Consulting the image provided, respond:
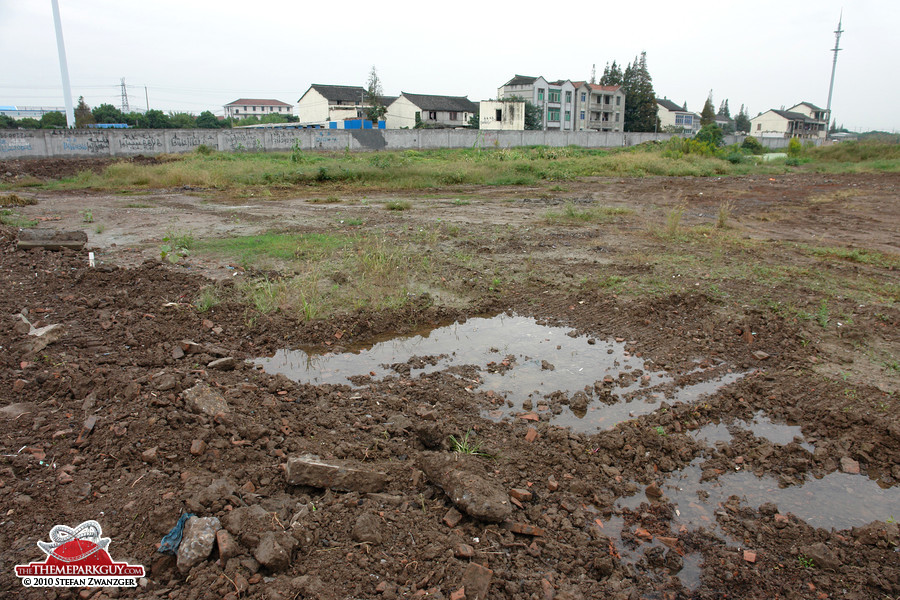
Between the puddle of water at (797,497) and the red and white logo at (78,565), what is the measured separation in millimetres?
2801

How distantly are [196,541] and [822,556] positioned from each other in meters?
3.22

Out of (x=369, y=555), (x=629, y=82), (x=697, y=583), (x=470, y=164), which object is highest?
(x=629, y=82)

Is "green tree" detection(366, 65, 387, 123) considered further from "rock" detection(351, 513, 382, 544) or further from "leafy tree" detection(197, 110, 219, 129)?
"rock" detection(351, 513, 382, 544)

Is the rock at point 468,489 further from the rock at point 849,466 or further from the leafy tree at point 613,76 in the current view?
the leafy tree at point 613,76

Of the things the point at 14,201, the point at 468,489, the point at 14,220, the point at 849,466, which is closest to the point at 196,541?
the point at 468,489

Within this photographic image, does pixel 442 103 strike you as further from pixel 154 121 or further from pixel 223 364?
pixel 223 364

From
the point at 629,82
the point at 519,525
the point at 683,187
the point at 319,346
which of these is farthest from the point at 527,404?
the point at 629,82

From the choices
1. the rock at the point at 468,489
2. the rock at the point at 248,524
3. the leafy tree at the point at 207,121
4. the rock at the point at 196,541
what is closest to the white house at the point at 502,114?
the leafy tree at the point at 207,121

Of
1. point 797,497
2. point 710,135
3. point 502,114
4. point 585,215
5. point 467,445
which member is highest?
point 502,114

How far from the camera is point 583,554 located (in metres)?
2.87

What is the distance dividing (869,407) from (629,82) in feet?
253

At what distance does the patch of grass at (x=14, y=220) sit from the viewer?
11.4 metres

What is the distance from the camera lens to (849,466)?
3742 mm

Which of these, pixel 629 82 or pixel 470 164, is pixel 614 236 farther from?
pixel 629 82
